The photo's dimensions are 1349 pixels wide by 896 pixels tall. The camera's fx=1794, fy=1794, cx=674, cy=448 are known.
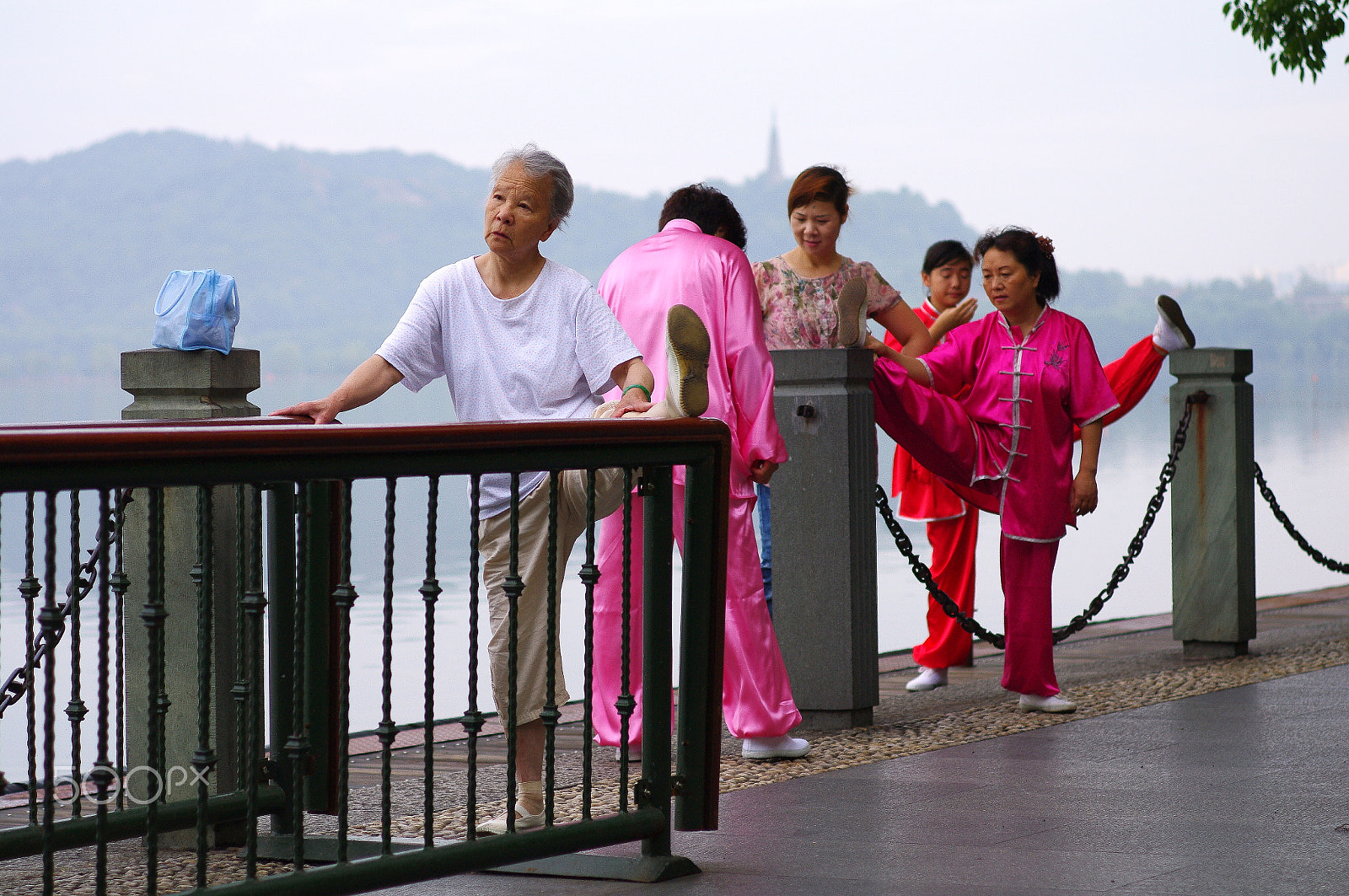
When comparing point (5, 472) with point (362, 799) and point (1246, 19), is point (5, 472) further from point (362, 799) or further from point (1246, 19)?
point (1246, 19)

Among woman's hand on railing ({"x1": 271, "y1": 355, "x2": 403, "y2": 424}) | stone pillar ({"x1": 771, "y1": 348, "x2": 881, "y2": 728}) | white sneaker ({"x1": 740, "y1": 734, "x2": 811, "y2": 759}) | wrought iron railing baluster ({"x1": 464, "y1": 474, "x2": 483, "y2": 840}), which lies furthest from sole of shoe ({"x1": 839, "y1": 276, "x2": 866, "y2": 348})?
wrought iron railing baluster ({"x1": 464, "y1": 474, "x2": 483, "y2": 840})

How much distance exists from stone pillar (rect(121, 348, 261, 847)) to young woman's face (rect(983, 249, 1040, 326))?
2889mm

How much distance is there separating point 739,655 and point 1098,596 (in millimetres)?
2469

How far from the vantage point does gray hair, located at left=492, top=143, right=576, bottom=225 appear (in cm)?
423

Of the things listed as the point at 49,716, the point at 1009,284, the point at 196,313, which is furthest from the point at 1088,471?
the point at 49,716

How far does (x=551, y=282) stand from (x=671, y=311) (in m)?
0.62

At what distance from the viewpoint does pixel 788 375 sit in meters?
5.79

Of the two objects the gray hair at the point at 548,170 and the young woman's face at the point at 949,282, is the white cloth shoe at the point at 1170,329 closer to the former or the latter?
the young woman's face at the point at 949,282

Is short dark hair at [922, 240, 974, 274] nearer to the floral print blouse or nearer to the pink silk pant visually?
the floral print blouse

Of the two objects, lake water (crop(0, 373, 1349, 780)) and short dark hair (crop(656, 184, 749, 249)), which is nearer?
short dark hair (crop(656, 184, 749, 249))

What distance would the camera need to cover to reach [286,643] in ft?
13.2

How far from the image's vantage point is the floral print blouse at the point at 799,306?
6.14 metres

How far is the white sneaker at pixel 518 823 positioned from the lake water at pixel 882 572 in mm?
941

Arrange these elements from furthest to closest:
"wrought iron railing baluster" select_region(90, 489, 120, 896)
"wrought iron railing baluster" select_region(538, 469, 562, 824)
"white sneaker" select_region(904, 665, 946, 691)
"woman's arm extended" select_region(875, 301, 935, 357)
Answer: "white sneaker" select_region(904, 665, 946, 691)
"woman's arm extended" select_region(875, 301, 935, 357)
"wrought iron railing baluster" select_region(538, 469, 562, 824)
"wrought iron railing baluster" select_region(90, 489, 120, 896)
